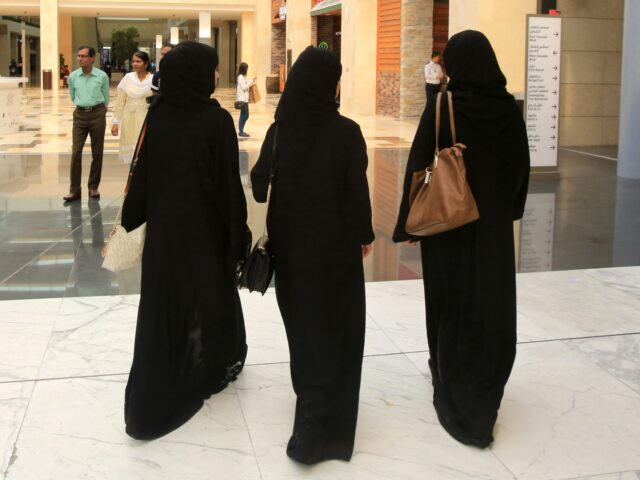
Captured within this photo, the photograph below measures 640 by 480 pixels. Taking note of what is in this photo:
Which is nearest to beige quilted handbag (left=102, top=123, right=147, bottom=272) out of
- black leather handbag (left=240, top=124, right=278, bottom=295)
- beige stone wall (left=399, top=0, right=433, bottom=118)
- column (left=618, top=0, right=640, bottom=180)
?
black leather handbag (left=240, top=124, right=278, bottom=295)

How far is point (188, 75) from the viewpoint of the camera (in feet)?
10.8

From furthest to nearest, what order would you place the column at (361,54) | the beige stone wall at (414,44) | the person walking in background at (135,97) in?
the column at (361,54) < the beige stone wall at (414,44) < the person walking in background at (135,97)

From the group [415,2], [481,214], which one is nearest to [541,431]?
[481,214]

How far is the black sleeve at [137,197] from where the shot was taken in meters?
3.45

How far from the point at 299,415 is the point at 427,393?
2.99 feet

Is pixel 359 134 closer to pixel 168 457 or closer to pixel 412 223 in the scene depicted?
pixel 412 223

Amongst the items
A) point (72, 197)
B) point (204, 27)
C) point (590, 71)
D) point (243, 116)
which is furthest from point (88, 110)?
point (204, 27)

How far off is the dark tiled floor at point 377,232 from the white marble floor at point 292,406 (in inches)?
29.5

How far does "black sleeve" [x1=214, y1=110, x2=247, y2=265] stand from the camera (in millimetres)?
3398

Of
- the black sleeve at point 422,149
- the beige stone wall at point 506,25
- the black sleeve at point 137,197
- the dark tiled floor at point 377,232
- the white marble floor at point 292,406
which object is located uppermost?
the beige stone wall at point 506,25

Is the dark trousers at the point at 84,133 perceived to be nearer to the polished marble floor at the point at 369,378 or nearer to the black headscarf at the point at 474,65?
the polished marble floor at the point at 369,378

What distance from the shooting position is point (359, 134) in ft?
10.5

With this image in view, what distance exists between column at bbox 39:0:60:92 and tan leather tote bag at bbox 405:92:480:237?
34424 mm

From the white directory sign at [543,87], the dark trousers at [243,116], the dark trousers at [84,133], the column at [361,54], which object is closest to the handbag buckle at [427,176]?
the dark trousers at [84,133]
